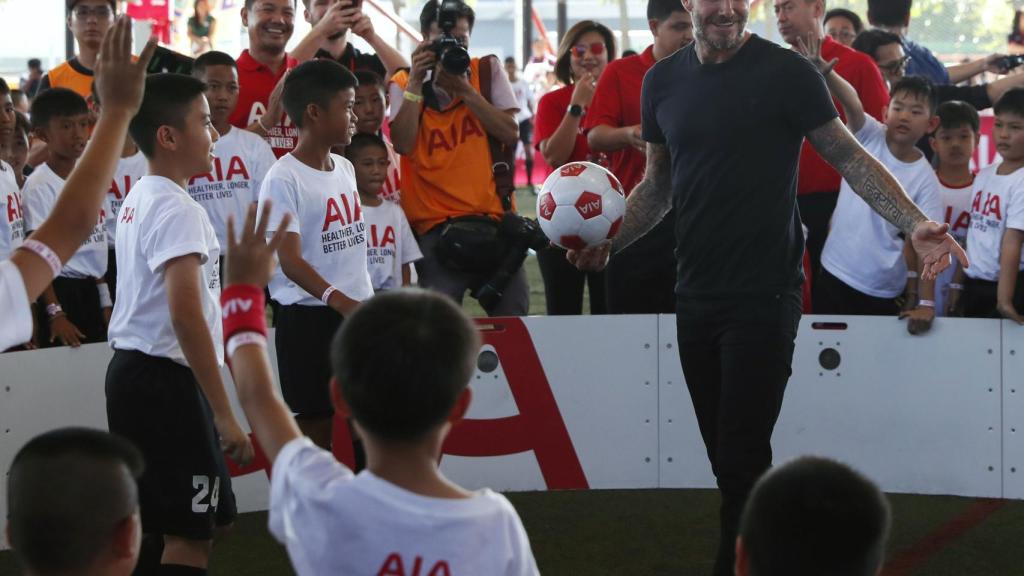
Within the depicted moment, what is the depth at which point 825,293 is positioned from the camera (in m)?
6.58

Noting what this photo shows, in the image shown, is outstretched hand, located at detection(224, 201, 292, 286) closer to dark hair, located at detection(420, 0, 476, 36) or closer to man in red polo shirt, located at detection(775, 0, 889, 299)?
dark hair, located at detection(420, 0, 476, 36)

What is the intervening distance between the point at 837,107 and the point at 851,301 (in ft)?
3.18

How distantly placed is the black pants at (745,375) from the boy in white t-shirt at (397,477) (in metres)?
2.06

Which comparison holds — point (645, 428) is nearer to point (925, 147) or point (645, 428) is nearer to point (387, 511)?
point (925, 147)

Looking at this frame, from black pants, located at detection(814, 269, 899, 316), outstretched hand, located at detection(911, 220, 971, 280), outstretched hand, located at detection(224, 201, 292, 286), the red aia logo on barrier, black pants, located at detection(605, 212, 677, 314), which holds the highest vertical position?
outstretched hand, located at detection(224, 201, 292, 286)

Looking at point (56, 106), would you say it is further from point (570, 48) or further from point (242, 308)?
point (242, 308)

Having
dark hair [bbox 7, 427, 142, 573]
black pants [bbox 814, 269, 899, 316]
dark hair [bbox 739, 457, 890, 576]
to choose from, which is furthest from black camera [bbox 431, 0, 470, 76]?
dark hair [bbox 739, 457, 890, 576]

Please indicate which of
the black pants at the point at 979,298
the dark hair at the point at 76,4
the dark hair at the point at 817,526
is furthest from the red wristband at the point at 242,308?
the dark hair at the point at 76,4

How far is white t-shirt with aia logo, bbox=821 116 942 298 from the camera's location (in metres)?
6.32

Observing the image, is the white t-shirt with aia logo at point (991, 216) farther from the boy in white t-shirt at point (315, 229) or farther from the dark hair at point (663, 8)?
the boy in white t-shirt at point (315, 229)

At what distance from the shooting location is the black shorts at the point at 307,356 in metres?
5.04

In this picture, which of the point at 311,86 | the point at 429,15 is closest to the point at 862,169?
the point at 311,86

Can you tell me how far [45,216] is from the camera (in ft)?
20.4

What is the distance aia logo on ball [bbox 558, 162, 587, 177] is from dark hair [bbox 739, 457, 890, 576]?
305cm
